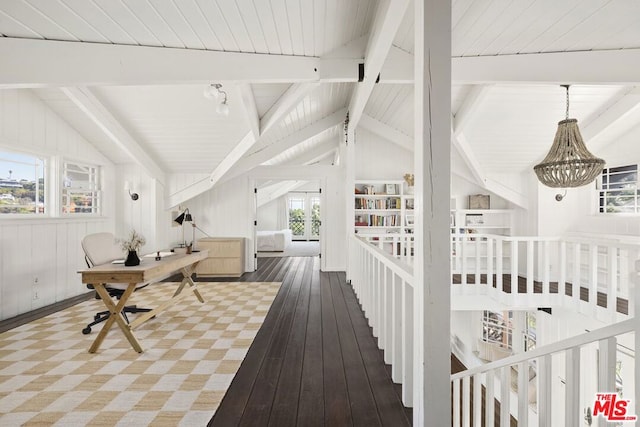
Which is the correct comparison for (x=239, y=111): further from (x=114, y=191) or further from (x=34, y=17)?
(x=114, y=191)

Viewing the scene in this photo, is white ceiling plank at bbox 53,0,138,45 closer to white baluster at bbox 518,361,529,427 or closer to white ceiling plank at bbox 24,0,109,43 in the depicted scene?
white ceiling plank at bbox 24,0,109,43

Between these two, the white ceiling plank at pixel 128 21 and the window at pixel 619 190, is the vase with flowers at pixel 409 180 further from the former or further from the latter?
the white ceiling plank at pixel 128 21

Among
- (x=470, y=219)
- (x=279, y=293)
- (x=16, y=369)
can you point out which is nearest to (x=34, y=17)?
(x=16, y=369)

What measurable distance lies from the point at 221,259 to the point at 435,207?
4.98 m

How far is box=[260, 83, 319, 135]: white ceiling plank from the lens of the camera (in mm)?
3424

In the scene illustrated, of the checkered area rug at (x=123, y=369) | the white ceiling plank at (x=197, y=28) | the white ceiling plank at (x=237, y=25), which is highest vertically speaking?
the white ceiling plank at (x=237, y=25)

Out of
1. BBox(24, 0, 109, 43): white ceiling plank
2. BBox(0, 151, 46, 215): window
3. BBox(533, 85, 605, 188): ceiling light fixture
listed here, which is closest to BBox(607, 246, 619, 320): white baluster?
BBox(533, 85, 605, 188): ceiling light fixture

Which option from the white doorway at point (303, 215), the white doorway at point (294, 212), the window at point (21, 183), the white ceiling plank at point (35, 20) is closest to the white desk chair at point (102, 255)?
the window at point (21, 183)

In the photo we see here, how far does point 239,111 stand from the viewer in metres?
4.05

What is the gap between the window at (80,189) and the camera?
433 centimetres

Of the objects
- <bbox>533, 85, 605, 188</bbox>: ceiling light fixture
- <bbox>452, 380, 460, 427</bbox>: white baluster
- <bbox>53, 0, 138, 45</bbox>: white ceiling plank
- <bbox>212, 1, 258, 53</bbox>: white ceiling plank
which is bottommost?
<bbox>452, 380, 460, 427</bbox>: white baluster

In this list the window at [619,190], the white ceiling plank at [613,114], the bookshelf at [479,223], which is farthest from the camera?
the bookshelf at [479,223]

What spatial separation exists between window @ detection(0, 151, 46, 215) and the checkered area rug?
1.36 meters
